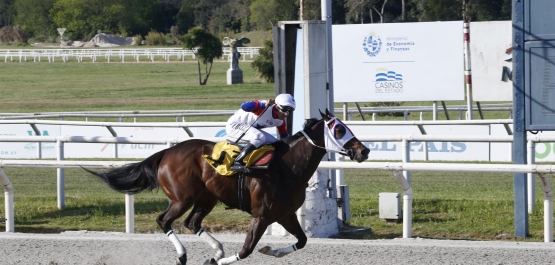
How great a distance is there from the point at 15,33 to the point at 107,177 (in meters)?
55.7

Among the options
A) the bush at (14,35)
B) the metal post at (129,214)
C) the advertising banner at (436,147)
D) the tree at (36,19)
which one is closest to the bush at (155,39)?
the tree at (36,19)

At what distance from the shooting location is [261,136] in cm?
616

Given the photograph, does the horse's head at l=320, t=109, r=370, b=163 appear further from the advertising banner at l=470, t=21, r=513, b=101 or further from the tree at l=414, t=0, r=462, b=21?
the tree at l=414, t=0, r=462, b=21

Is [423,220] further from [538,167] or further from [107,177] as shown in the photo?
[107,177]

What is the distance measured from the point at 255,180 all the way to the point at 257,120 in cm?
47

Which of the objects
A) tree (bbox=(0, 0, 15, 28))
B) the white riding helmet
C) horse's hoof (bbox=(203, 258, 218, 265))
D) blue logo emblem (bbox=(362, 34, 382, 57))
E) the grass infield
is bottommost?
the grass infield

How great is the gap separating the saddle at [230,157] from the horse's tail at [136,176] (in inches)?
22.6

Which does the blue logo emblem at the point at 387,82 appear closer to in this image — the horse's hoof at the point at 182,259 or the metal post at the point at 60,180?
the metal post at the point at 60,180

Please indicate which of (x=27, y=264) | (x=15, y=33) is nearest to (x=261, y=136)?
(x=27, y=264)

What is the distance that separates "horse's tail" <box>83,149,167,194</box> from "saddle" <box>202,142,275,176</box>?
573 millimetres

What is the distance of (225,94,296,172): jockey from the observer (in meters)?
6.10

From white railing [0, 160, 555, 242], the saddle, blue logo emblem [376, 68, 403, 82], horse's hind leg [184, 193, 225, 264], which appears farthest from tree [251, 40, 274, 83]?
the saddle

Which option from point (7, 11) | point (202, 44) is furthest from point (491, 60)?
point (7, 11)

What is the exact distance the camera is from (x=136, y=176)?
6.71 metres
